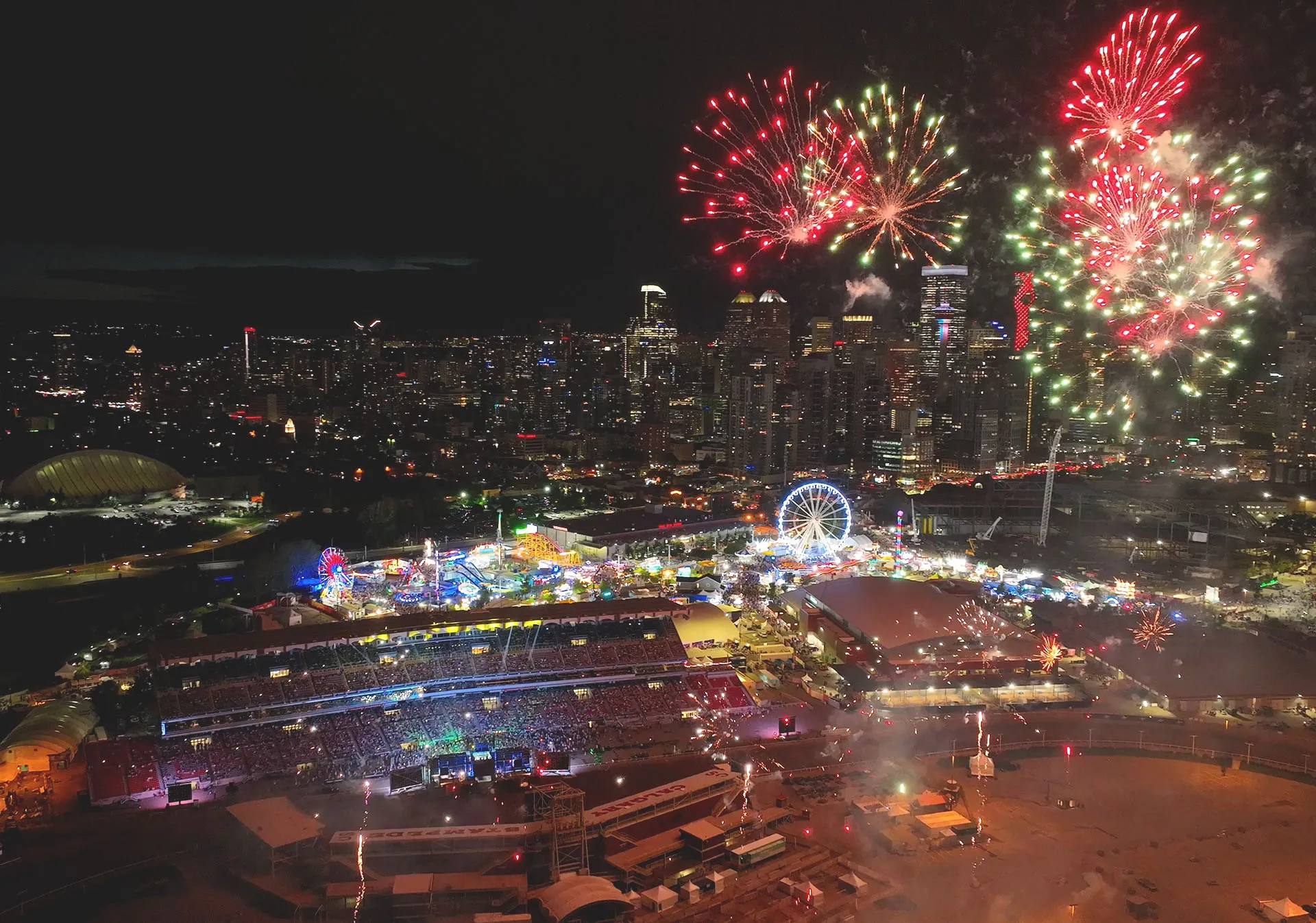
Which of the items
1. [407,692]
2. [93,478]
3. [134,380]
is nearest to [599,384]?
[134,380]

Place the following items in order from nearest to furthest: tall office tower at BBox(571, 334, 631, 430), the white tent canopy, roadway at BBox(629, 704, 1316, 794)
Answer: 1. the white tent canopy
2. roadway at BBox(629, 704, 1316, 794)
3. tall office tower at BBox(571, 334, 631, 430)

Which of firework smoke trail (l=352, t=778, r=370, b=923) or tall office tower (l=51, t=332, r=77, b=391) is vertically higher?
tall office tower (l=51, t=332, r=77, b=391)

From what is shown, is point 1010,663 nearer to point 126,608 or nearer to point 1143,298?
point 1143,298

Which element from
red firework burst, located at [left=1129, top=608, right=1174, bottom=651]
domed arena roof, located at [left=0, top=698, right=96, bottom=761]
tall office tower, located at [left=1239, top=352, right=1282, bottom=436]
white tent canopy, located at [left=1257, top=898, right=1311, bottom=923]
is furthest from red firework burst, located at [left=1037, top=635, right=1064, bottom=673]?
tall office tower, located at [left=1239, top=352, right=1282, bottom=436]

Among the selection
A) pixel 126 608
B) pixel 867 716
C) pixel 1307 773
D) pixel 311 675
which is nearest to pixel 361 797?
pixel 311 675

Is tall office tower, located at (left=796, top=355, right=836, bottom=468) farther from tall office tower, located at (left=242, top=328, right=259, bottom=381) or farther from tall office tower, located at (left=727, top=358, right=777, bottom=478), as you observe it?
tall office tower, located at (left=242, top=328, right=259, bottom=381)

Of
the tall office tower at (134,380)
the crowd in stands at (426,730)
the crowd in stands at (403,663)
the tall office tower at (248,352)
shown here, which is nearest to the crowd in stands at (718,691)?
the crowd in stands at (426,730)
